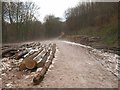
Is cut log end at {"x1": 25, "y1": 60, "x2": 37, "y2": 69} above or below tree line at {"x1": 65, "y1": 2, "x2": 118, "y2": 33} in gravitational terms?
below

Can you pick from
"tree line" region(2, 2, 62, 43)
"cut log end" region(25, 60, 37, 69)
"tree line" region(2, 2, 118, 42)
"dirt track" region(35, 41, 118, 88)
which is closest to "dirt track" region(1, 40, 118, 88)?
"dirt track" region(35, 41, 118, 88)

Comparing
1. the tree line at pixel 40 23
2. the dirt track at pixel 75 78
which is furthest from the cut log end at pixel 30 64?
the tree line at pixel 40 23

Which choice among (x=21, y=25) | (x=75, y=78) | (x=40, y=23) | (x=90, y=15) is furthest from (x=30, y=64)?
(x=40, y=23)

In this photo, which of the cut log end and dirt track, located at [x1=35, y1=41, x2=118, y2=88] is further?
the cut log end

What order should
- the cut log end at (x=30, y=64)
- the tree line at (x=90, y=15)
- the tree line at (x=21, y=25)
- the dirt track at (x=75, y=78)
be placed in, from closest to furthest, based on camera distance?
the dirt track at (x=75, y=78)
the cut log end at (x=30, y=64)
the tree line at (x=90, y=15)
the tree line at (x=21, y=25)

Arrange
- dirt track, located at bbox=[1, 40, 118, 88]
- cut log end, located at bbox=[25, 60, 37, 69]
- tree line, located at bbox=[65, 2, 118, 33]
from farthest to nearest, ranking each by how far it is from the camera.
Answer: tree line, located at bbox=[65, 2, 118, 33]
cut log end, located at bbox=[25, 60, 37, 69]
dirt track, located at bbox=[1, 40, 118, 88]

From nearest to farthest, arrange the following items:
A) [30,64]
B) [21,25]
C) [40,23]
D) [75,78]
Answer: [75,78], [30,64], [21,25], [40,23]

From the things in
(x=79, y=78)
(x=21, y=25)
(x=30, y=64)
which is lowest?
(x=79, y=78)

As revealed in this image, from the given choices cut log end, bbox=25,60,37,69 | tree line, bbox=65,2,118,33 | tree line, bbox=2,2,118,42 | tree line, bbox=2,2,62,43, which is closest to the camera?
cut log end, bbox=25,60,37,69

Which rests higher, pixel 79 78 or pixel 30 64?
pixel 30 64

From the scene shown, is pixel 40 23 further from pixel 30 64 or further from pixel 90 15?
pixel 30 64

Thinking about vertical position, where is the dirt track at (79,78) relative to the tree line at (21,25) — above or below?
below

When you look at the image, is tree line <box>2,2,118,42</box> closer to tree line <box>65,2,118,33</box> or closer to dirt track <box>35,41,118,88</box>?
tree line <box>65,2,118,33</box>

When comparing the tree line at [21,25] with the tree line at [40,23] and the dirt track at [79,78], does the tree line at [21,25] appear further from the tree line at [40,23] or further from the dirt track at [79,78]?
the dirt track at [79,78]
